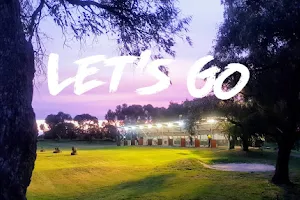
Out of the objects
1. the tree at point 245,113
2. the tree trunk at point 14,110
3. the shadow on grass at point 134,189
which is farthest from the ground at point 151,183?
the tree trunk at point 14,110

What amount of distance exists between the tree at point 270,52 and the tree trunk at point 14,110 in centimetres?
818

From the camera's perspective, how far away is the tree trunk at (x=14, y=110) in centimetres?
494

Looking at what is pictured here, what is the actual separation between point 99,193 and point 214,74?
6342 mm

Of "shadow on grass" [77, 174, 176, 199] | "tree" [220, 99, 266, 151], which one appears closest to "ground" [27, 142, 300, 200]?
"shadow on grass" [77, 174, 176, 199]

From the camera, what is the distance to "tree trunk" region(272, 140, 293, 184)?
54.3 feet

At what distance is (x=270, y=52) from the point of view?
43.9 feet

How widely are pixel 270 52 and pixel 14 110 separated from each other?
10.3 metres

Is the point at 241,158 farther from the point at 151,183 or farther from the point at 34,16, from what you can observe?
the point at 34,16

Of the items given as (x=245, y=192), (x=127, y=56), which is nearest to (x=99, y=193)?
(x=245, y=192)

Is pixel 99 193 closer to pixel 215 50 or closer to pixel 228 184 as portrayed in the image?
pixel 228 184

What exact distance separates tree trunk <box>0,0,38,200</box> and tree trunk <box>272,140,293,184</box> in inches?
529

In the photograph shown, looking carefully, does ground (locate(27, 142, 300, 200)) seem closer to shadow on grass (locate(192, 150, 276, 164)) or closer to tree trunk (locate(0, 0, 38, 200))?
shadow on grass (locate(192, 150, 276, 164))

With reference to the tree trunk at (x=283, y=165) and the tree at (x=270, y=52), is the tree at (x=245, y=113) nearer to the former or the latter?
the tree at (x=270, y=52)

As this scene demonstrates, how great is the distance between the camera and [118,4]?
8023 mm
